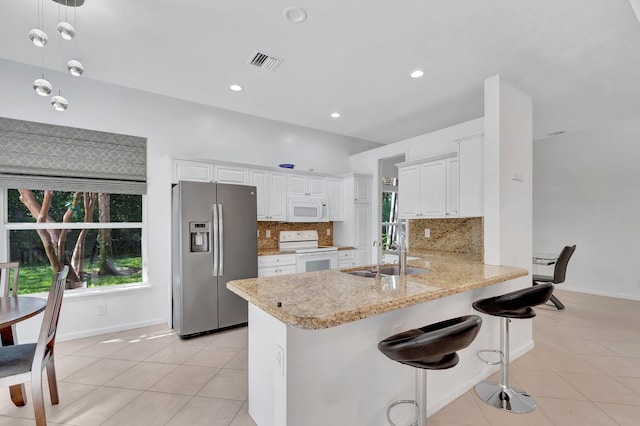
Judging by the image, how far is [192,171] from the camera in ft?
12.2

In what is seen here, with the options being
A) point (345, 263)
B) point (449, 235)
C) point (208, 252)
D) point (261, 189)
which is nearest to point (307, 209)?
point (261, 189)

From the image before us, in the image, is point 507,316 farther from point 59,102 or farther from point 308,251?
point 59,102

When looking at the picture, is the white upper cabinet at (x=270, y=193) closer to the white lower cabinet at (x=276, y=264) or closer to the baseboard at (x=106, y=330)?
the white lower cabinet at (x=276, y=264)

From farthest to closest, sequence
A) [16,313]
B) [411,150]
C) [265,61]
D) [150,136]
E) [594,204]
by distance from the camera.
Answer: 1. [594,204]
2. [411,150]
3. [150,136]
4. [265,61]
5. [16,313]

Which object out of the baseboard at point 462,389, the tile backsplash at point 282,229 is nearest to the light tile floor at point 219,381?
the baseboard at point 462,389

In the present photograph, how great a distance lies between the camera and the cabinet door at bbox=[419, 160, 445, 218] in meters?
3.72

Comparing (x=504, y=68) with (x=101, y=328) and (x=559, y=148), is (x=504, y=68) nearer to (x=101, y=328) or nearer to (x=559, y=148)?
(x=559, y=148)

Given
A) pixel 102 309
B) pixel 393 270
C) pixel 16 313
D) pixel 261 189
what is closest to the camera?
pixel 16 313

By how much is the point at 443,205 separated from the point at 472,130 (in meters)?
1.05

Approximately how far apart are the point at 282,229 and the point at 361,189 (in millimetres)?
1545

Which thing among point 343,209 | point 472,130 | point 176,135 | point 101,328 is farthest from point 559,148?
point 101,328

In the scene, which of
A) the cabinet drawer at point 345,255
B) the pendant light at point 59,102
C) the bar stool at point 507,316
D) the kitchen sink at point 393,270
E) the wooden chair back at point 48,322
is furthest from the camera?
the cabinet drawer at point 345,255

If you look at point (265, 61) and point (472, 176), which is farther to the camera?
point (472, 176)

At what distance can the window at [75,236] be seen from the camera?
3.13 metres
